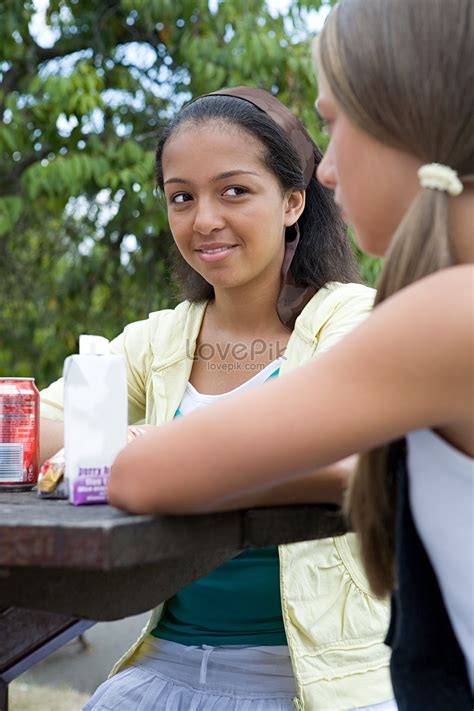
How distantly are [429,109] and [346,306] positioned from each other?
0.91 metres

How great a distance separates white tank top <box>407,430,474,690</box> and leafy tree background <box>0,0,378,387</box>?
338 cm

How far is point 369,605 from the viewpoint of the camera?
1.80 meters

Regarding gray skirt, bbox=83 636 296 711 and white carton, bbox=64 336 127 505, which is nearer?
white carton, bbox=64 336 127 505

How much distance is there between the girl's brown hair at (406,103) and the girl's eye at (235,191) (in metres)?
0.87

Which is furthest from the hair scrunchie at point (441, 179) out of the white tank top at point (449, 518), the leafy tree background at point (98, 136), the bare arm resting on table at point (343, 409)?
the leafy tree background at point (98, 136)

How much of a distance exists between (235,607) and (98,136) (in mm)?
3825

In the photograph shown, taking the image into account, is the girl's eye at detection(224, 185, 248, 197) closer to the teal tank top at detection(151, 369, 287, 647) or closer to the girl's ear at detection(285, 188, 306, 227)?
the girl's ear at detection(285, 188, 306, 227)

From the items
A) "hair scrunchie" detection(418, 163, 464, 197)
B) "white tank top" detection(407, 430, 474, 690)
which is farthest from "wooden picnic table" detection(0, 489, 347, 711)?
"hair scrunchie" detection(418, 163, 464, 197)

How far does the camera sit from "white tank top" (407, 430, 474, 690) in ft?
3.51

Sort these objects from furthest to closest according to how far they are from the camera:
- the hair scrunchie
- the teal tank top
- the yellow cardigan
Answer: the teal tank top, the yellow cardigan, the hair scrunchie

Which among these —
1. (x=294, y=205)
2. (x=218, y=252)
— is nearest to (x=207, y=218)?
(x=218, y=252)

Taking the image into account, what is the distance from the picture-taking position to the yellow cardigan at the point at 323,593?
5.54 ft

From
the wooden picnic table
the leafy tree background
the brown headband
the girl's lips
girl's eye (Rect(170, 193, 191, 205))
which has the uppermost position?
the leafy tree background

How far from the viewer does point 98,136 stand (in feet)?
17.2
